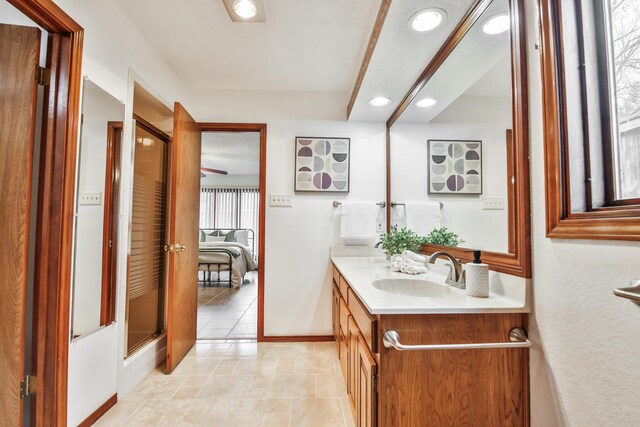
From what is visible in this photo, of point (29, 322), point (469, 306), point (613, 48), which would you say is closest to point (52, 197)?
point (29, 322)

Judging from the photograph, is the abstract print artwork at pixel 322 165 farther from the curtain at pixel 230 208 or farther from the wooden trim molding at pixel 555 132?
the curtain at pixel 230 208

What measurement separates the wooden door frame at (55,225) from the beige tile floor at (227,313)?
1467 millimetres

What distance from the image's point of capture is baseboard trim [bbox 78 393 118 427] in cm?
147

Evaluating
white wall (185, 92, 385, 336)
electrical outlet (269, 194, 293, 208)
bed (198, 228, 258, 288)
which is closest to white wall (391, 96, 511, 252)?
white wall (185, 92, 385, 336)

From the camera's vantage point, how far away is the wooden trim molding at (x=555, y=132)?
824mm

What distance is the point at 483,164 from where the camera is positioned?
4.30ft

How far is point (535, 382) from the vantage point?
3.08 feet

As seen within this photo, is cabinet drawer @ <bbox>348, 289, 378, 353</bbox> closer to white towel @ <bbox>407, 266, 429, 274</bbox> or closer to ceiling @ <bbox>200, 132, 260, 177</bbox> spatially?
white towel @ <bbox>407, 266, 429, 274</bbox>

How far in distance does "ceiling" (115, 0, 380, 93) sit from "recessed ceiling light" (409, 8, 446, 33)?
1.24 feet

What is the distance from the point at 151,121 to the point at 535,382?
2904mm

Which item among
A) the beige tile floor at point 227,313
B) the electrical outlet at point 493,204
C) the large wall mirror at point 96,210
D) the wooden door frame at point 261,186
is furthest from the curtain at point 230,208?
the electrical outlet at point 493,204

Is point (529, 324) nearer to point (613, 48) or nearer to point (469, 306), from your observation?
point (469, 306)

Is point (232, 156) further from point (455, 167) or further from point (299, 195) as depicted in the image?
point (455, 167)

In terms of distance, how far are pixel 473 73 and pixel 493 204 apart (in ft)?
2.26
